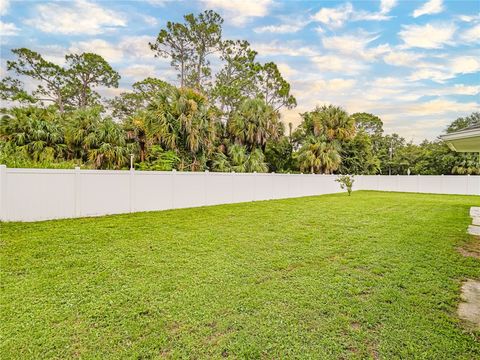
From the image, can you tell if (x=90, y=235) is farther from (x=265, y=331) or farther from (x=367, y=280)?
(x=367, y=280)

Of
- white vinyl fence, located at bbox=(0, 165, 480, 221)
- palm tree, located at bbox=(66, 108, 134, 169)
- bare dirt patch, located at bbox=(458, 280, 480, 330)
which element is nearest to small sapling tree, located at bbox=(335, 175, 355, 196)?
white vinyl fence, located at bbox=(0, 165, 480, 221)

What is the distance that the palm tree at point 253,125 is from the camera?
15.4 m

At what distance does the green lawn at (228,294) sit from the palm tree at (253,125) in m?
10.3

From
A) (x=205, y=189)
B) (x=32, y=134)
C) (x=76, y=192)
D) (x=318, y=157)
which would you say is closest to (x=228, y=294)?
(x=76, y=192)

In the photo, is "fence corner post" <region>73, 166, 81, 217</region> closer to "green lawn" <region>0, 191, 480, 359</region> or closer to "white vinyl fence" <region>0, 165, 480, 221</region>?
"white vinyl fence" <region>0, 165, 480, 221</region>

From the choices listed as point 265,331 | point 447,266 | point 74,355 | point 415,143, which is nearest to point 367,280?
point 447,266

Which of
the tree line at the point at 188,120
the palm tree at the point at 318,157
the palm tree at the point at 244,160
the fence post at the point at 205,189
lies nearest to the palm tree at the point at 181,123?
the tree line at the point at 188,120

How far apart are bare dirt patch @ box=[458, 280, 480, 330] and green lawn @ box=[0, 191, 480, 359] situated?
9cm

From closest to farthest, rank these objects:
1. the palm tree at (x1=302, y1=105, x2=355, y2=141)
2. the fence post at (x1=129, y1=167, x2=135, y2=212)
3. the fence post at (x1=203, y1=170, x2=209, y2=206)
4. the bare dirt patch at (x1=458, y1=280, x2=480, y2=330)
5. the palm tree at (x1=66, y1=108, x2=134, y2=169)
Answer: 1. the bare dirt patch at (x1=458, y1=280, x2=480, y2=330)
2. the fence post at (x1=129, y1=167, x2=135, y2=212)
3. the fence post at (x1=203, y1=170, x2=209, y2=206)
4. the palm tree at (x1=66, y1=108, x2=134, y2=169)
5. the palm tree at (x1=302, y1=105, x2=355, y2=141)

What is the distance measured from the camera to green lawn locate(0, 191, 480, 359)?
213cm

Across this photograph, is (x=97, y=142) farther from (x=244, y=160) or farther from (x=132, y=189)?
(x=244, y=160)

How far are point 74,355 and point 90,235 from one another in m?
3.61

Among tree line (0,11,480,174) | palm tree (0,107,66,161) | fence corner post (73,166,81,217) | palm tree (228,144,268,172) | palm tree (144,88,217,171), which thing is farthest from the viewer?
palm tree (228,144,268,172)

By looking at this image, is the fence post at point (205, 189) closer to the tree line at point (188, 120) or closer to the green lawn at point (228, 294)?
the tree line at point (188, 120)
